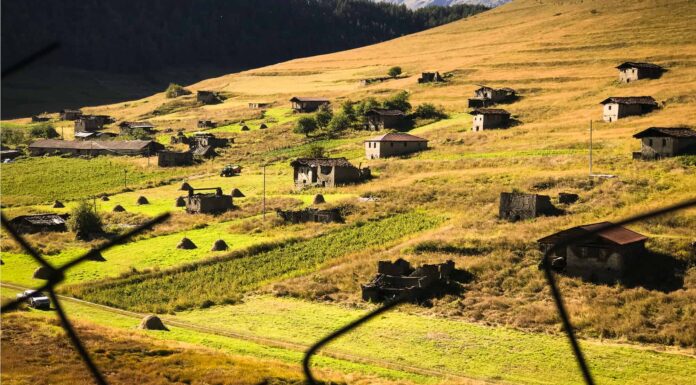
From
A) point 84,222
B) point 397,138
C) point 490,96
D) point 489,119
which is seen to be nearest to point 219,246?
point 84,222

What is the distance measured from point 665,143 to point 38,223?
5761 cm

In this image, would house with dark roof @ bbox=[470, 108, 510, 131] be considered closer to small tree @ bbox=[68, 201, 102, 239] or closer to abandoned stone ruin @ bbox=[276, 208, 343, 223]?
abandoned stone ruin @ bbox=[276, 208, 343, 223]

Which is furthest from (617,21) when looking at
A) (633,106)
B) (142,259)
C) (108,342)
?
(108,342)

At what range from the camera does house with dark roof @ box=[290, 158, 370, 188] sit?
8419 cm

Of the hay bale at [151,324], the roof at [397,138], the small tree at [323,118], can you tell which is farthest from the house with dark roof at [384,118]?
the hay bale at [151,324]

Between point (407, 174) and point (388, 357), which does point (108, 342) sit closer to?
point (388, 357)

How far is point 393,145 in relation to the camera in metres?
96.7

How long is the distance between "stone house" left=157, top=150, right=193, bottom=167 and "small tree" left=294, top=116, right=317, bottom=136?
17.3m

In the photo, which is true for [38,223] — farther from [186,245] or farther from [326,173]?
[326,173]

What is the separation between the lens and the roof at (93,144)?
119m

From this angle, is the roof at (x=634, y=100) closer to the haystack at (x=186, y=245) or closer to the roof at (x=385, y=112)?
the roof at (x=385, y=112)

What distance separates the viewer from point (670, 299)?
142 ft

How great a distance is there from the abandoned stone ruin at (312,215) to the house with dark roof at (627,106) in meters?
42.2

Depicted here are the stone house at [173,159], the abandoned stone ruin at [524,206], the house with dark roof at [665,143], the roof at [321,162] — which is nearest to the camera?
the abandoned stone ruin at [524,206]
